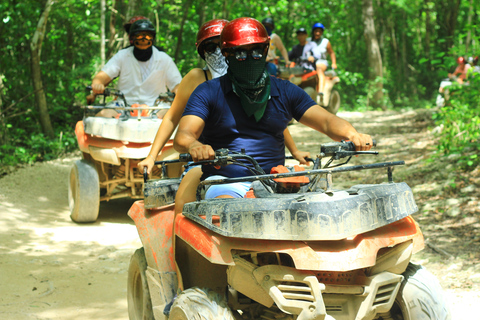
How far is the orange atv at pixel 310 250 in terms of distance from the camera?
94.9 inches

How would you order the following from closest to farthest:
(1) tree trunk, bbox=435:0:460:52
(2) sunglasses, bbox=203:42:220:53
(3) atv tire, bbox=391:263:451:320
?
1. (3) atv tire, bbox=391:263:451:320
2. (2) sunglasses, bbox=203:42:220:53
3. (1) tree trunk, bbox=435:0:460:52

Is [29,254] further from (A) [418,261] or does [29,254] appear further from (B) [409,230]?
(B) [409,230]

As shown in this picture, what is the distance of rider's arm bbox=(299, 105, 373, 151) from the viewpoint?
10.2 feet

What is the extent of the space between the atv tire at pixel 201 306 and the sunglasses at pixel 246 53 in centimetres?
136

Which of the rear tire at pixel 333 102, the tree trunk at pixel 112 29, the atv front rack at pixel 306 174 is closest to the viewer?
the atv front rack at pixel 306 174

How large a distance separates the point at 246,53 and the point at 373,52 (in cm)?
1769

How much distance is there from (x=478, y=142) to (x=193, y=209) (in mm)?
5787

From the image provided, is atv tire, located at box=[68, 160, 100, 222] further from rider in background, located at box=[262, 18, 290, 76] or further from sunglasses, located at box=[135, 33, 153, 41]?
rider in background, located at box=[262, 18, 290, 76]

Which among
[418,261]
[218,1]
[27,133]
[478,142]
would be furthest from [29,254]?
[218,1]

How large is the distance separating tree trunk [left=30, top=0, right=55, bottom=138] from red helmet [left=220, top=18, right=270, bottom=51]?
24.5 ft

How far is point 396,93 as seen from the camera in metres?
27.0

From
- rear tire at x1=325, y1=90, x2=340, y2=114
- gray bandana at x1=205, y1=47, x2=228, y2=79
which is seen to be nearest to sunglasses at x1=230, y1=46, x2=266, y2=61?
gray bandana at x1=205, y1=47, x2=228, y2=79

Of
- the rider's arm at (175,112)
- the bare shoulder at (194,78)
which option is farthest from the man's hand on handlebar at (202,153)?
the bare shoulder at (194,78)

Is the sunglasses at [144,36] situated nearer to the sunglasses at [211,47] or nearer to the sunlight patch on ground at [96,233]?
the sunlight patch on ground at [96,233]
